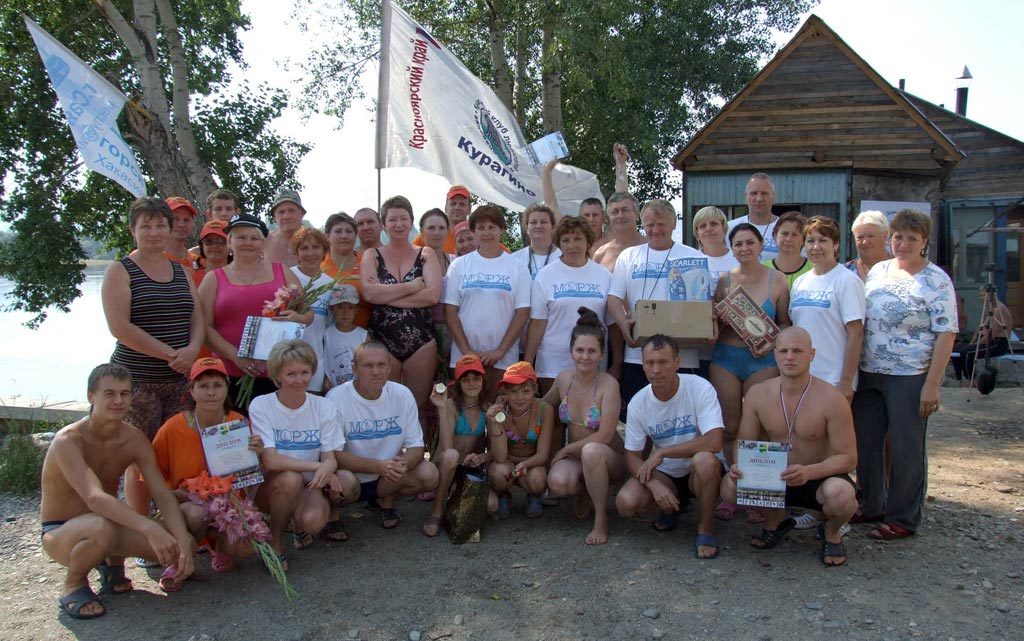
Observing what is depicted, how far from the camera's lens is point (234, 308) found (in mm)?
4688

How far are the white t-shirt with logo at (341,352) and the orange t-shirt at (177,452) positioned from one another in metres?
1.15

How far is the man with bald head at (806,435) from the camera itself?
408cm

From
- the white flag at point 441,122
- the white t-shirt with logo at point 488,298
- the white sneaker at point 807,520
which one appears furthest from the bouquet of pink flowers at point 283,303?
the white sneaker at point 807,520

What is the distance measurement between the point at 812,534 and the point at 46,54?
23.0ft

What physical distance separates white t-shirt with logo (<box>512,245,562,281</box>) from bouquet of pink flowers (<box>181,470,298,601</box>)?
2.45 meters

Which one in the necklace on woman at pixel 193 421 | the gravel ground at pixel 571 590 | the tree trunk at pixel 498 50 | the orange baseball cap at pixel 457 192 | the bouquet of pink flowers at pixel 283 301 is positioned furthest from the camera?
the tree trunk at pixel 498 50

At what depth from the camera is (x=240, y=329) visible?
4.70m

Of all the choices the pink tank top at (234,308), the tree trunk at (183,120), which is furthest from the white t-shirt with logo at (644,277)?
the tree trunk at (183,120)

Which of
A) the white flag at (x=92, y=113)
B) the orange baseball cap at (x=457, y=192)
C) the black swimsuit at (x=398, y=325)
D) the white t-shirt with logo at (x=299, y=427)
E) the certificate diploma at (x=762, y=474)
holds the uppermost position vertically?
the white flag at (x=92, y=113)

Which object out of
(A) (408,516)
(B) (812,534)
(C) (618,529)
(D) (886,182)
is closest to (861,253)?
(B) (812,534)

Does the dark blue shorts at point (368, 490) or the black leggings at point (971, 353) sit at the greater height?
the black leggings at point (971, 353)

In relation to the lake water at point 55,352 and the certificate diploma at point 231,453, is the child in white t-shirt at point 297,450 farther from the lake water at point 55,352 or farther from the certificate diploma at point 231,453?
the lake water at point 55,352

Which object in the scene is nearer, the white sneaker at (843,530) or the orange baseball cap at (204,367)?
the orange baseball cap at (204,367)

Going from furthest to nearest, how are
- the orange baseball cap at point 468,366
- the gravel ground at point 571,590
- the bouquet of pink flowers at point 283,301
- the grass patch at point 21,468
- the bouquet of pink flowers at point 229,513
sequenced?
1. the grass patch at point 21,468
2. the orange baseball cap at point 468,366
3. the bouquet of pink flowers at point 283,301
4. the bouquet of pink flowers at point 229,513
5. the gravel ground at point 571,590
